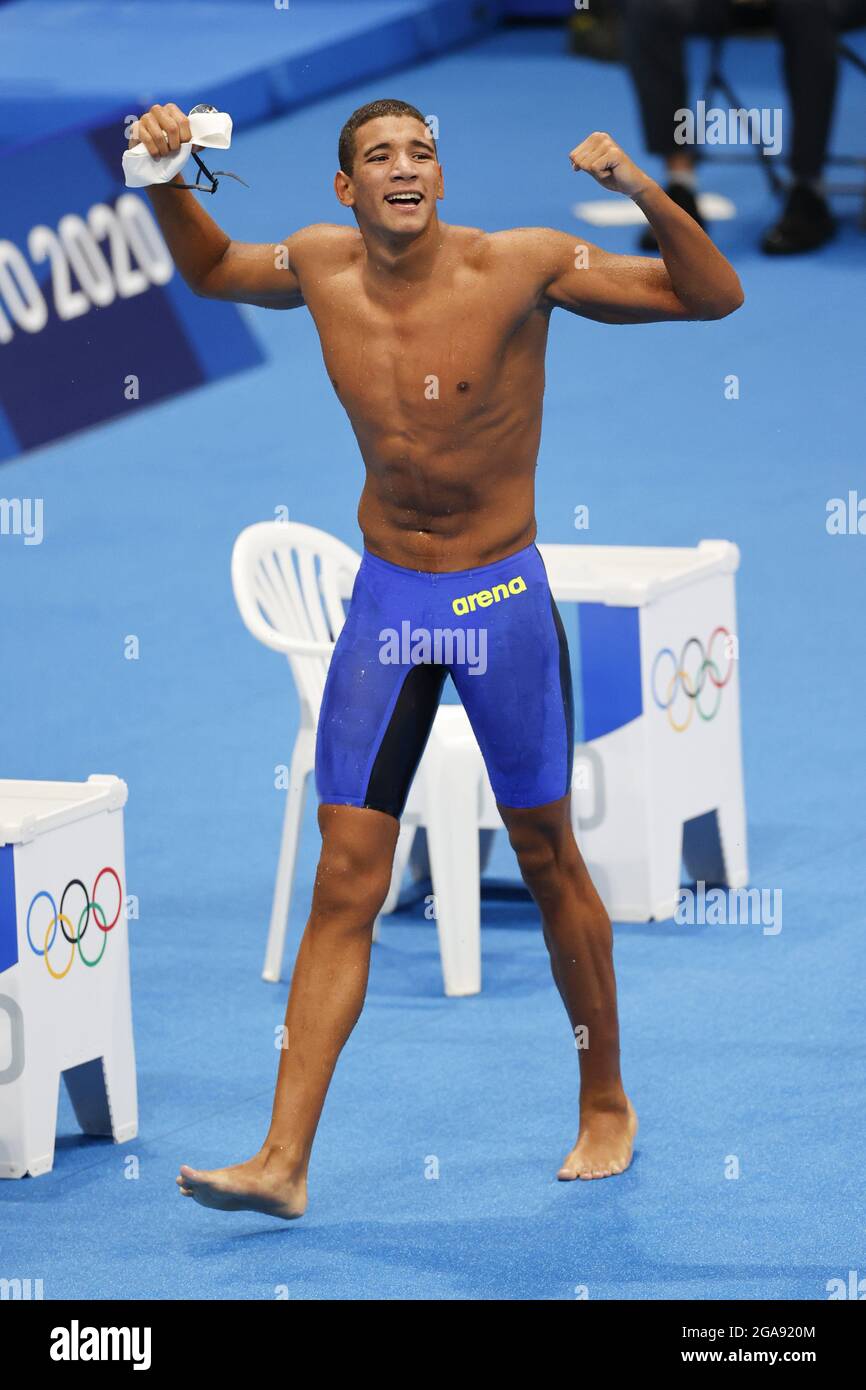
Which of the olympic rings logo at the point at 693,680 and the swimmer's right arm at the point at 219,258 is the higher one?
the swimmer's right arm at the point at 219,258

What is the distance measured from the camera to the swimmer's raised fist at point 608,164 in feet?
14.1

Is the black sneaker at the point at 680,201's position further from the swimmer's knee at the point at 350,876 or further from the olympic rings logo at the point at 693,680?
the swimmer's knee at the point at 350,876

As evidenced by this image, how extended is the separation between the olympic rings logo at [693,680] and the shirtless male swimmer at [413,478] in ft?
5.12

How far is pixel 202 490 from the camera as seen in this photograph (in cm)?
1031

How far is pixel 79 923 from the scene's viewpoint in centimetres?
520

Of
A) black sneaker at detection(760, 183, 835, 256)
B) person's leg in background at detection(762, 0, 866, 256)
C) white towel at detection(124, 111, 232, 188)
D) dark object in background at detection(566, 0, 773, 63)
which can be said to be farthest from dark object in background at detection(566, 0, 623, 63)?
white towel at detection(124, 111, 232, 188)

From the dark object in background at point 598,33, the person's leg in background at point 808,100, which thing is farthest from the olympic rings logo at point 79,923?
the dark object in background at point 598,33

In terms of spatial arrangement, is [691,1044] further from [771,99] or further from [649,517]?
[771,99]

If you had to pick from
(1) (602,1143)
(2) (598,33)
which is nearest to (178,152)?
(1) (602,1143)

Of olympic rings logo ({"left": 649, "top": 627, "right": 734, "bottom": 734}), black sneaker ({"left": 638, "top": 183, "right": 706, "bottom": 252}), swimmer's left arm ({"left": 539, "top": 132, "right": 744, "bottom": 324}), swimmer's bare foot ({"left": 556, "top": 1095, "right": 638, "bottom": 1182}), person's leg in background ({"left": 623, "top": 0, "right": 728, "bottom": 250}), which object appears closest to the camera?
swimmer's left arm ({"left": 539, "top": 132, "right": 744, "bottom": 324})

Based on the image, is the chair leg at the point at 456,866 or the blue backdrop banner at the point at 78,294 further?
the blue backdrop banner at the point at 78,294

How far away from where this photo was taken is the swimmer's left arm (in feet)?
14.5

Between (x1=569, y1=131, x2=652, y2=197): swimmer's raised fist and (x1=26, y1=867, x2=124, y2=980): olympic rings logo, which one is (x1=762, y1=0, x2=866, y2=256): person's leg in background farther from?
(x1=569, y1=131, x2=652, y2=197): swimmer's raised fist

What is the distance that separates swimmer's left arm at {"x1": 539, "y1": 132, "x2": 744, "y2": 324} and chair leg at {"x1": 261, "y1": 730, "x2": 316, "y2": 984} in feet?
5.94
